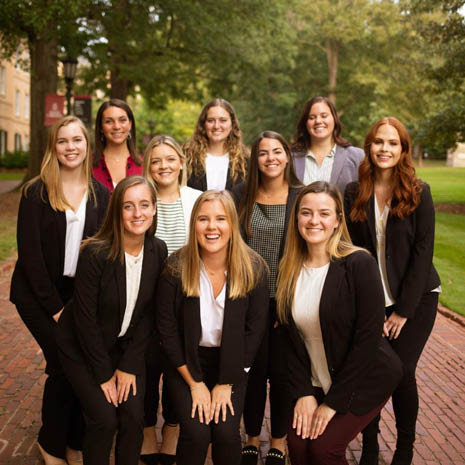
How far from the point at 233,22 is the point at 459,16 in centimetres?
794

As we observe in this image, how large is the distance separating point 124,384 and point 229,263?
38.9 inches

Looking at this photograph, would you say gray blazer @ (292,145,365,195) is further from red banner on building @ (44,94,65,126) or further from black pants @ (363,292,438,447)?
red banner on building @ (44,94,65,126)

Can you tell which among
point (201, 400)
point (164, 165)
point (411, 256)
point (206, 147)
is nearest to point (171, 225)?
point (164, 165)

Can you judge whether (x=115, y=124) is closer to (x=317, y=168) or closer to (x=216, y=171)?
(x=216, y=171)

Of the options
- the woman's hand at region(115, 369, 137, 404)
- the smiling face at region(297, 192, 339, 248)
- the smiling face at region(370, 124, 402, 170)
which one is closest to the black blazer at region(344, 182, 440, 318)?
the smiling face at region(370, 124, 402, 170)

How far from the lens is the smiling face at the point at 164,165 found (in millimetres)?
3945

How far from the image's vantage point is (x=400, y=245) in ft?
11.6

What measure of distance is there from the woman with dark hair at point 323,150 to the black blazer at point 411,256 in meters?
0.88

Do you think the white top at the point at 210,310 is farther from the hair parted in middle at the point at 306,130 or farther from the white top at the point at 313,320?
the hair parted in middle at the point at 306,130

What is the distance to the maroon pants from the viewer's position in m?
3.10

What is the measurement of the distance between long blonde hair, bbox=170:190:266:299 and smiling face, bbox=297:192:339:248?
0.41 meters

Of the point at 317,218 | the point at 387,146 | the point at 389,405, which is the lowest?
the point at 389,405

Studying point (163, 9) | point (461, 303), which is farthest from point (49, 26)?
point (461, 303)

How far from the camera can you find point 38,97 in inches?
700
